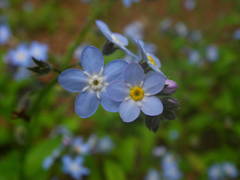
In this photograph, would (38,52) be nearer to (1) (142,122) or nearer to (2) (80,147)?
(2) (80,147)

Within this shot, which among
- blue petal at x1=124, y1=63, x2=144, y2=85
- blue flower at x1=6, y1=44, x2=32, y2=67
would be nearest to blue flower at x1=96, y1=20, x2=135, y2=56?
blue petal at x1=124, y1=63, x2=144, y2=85

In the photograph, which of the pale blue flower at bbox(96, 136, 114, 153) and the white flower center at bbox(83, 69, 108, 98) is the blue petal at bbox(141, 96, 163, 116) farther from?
the pale blue flower at bbox(96, 136, 114, 153)

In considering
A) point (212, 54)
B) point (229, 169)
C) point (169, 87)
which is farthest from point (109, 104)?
point (212, 54)

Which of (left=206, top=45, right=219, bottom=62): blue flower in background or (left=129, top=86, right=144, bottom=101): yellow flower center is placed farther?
(left=206, top=45, right=219, bottom=62): blue flower in background

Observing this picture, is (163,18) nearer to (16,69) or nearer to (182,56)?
(182,56)

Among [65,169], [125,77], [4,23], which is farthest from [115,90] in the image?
[4,23]

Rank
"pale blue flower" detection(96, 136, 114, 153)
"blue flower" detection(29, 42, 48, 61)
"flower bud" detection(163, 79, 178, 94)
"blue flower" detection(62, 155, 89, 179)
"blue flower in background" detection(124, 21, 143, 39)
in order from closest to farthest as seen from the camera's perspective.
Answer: "flower bud" detection(163, 79, 178, 94) → "blue flower" detection(62, 155, 89, 179) → "pale blue flower" detection(96, 136, 114, 153) → "blue flower" detection(29, 42, 48, 61) → "blue flower in background" detection(124, 21, 143, 39)

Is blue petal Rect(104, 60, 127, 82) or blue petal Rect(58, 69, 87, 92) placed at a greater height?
blue petal Rect(58, 69, 87, 92)
